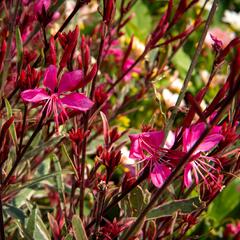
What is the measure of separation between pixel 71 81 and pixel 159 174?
25 centimetres

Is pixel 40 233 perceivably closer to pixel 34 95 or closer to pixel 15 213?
pixel 15 213

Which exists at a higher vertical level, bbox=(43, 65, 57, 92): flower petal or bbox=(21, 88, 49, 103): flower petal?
bbox=(43, 65, 57, 92): flower petal

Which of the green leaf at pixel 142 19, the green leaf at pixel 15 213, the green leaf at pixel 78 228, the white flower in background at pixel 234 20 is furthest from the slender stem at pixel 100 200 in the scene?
the white flower in background at pixel 234 20

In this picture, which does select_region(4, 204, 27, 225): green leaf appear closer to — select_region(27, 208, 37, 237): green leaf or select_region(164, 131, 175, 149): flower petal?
select_region(27, 208, 37, 237): green leaf

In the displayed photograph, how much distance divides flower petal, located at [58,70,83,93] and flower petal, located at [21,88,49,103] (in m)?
0.04

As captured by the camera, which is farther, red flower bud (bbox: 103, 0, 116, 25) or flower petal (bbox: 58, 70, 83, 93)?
red flower bud (bbox: 103, 0, 116, 25)

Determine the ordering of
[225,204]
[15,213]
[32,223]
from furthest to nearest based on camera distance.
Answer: [225,204] → [15,213] → [32,223]

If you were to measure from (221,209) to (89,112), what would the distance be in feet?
4.92

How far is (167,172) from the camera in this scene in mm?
1005

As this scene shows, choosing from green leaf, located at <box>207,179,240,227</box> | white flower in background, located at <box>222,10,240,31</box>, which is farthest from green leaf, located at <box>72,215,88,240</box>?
white flower in background, located at <box>222,10,240,31</box>

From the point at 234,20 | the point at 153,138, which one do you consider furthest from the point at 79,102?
the point at 234,20

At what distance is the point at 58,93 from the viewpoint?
1049 mm

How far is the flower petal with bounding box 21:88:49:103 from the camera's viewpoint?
1.01m

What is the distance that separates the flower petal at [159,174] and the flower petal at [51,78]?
256 mm
